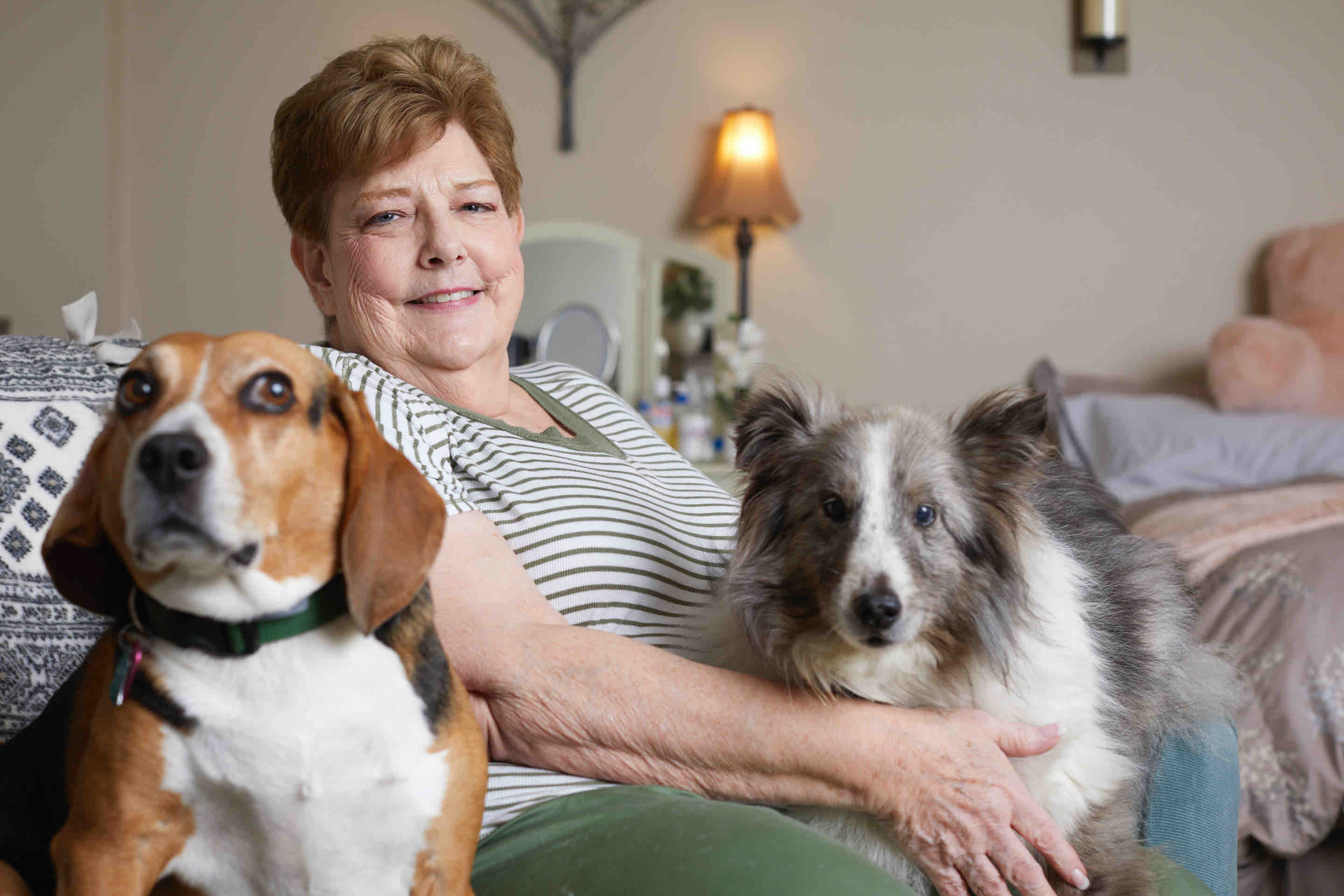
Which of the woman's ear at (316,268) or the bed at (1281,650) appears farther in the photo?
the bed at (1281,650)

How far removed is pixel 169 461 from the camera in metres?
0.67

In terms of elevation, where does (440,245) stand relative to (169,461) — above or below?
above

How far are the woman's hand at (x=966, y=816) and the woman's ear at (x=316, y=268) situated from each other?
39.6 inches

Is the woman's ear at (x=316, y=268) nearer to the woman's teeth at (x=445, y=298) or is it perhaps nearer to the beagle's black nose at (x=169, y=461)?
the woman's teeth at (x=445, y=298)

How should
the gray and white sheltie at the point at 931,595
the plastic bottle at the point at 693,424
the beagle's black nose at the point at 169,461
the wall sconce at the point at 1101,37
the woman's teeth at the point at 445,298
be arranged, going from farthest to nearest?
the wall sconce at the point at 1101,37
the plastic bottle at the point at 693,424
the woman's teeth at the point at 445,298
the gray and white sheltie at the point at 931,595
the beagle's black nose at the point at 169,461

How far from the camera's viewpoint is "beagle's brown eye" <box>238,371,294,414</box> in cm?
73

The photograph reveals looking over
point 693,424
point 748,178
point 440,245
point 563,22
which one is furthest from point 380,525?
point 563,22

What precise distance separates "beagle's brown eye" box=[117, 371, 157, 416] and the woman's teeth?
31.7 inches

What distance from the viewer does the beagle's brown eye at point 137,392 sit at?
28.4 inches

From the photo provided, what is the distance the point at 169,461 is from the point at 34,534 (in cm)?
72

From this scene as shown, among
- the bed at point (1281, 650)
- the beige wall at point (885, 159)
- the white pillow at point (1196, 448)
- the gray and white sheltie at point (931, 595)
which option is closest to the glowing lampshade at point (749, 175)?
the beige wall at point (885, 159)

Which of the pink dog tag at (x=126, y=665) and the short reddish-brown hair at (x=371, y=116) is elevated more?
the short reddish-brown hair at (x=371, y=116)

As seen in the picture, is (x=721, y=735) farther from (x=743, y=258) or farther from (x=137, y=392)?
(x=743, y=258)

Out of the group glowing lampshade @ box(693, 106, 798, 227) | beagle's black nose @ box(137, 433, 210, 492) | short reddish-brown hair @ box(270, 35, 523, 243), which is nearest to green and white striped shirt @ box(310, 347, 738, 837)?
short reddish-brown hair @ box(270, 35, 523, 243)
